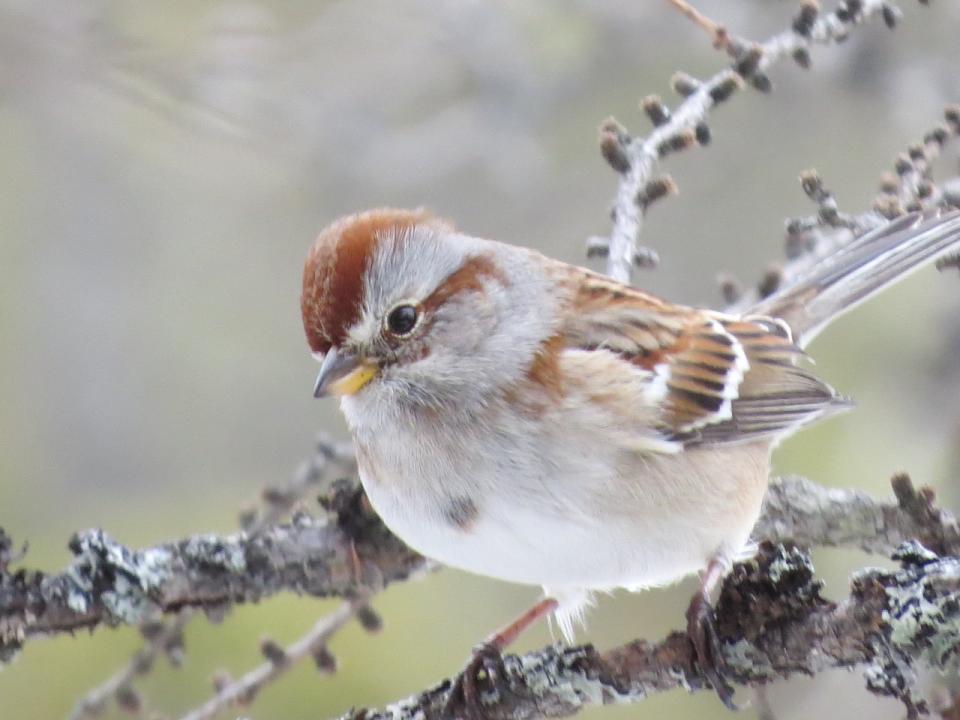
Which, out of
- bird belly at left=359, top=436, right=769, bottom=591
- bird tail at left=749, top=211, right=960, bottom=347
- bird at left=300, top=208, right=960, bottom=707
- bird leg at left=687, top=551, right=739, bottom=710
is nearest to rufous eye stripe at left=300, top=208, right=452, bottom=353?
bird at left=300, top=208, right=960, bottom=707

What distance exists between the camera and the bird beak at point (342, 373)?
8.19ft

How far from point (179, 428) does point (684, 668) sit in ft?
10.7

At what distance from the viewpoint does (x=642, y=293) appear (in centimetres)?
302

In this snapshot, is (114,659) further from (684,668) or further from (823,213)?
(823,213)

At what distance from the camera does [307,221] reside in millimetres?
5262

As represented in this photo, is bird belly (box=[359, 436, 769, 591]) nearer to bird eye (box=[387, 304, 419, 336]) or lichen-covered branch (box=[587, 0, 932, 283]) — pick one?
bird eye (box=[387, 304, 419, 336])

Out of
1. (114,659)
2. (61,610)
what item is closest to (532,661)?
(61,610)

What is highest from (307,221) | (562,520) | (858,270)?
(307,221)

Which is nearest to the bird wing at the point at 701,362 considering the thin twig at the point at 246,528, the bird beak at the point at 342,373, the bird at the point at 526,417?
the bird at the point at 526,417

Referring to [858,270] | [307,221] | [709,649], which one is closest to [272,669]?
[709,649]

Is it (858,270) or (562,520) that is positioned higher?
(858,270)

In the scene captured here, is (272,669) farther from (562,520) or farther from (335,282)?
(335,282)

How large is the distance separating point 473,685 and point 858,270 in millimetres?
1573

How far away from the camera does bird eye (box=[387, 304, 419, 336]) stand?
2.59 meters
